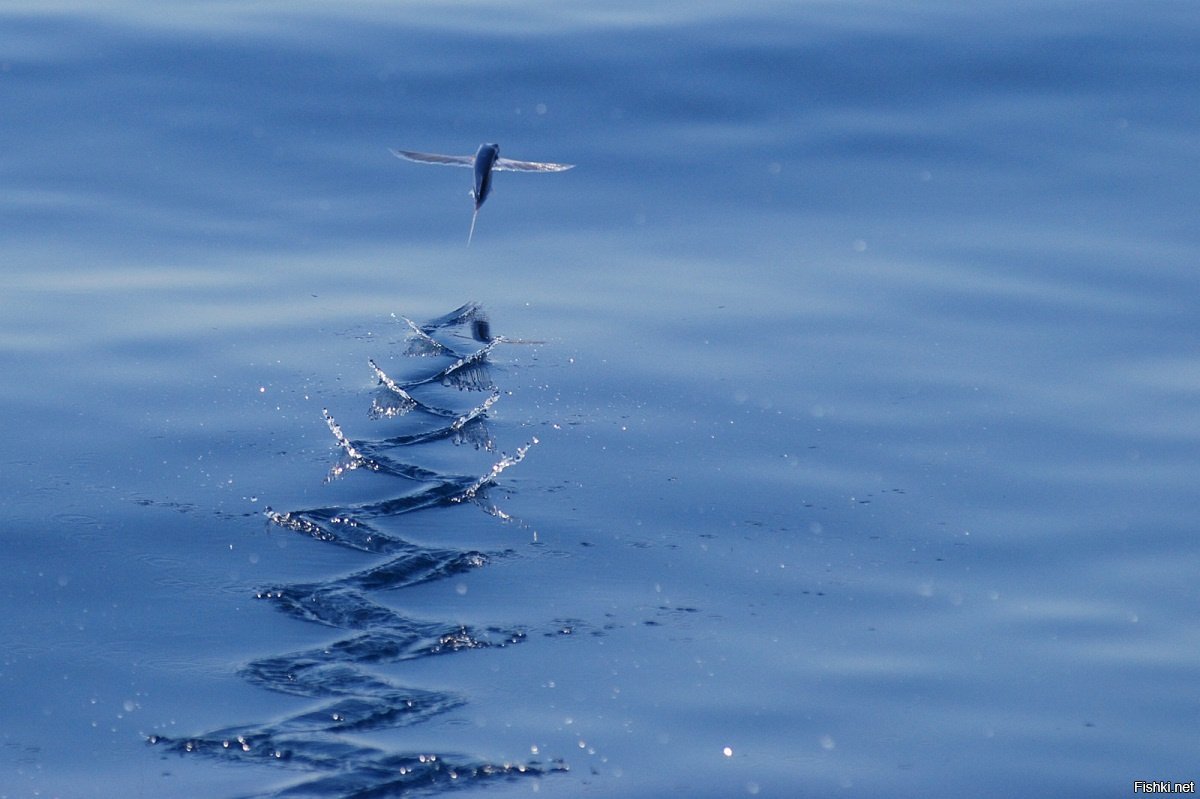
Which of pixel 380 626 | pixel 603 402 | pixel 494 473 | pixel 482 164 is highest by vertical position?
pixel 482 164

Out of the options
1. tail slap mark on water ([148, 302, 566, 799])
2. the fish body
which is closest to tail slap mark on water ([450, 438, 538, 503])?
tail slap mark on water ([148, 302, 566, 799])

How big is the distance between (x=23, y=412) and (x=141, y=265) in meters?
1.89

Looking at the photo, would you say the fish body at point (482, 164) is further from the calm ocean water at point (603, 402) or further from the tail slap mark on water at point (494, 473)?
the tail slap mark on water at point (494, 473)

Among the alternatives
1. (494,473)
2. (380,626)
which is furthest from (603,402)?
(380,626)

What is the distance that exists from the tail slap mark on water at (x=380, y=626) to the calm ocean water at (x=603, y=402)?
0.02m

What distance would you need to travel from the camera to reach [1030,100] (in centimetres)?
1171

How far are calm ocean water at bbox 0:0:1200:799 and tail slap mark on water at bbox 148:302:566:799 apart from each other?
0.9 inches

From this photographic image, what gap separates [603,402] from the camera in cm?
789

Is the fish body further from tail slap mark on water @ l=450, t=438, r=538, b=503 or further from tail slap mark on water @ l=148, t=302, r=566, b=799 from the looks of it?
tail slap mark on water @ l=450, t=438, r=538, b=503

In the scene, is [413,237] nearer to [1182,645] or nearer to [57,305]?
[57,305]

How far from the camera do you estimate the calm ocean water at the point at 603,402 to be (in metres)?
5.45

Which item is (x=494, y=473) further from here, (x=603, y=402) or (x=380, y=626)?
(x=380, y=626)

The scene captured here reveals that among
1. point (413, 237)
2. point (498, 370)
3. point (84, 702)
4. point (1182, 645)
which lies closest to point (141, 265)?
point (413, 237)

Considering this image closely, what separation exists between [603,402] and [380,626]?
221cm
